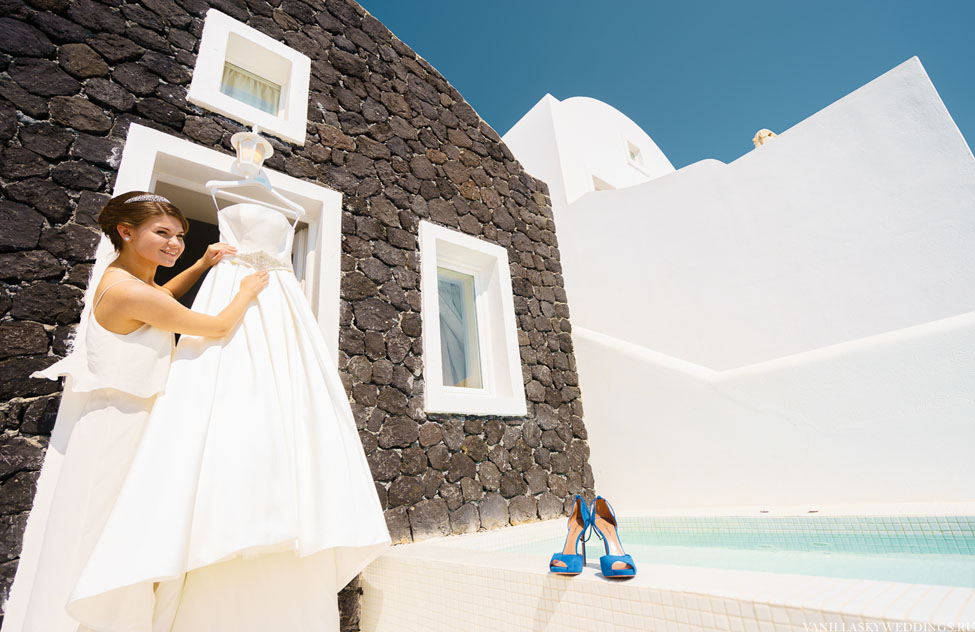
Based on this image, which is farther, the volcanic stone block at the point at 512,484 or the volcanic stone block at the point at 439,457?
the volcanic stone block at the point at 512,484

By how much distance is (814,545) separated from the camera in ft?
9.01

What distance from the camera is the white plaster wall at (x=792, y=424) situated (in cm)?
307

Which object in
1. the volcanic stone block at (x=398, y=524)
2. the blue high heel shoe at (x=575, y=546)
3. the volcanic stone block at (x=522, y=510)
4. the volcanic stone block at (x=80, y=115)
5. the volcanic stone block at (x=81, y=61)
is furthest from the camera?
the volcanic stone block at (x=522, y=510)

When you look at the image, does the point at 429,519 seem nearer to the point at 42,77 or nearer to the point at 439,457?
the point at 439,457

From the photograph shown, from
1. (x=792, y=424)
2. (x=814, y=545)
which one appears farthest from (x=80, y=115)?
(x=792, y=424)

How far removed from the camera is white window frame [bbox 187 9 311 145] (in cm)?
305

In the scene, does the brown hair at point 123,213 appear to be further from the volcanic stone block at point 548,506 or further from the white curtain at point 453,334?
the volcanic stone block at point 548,506

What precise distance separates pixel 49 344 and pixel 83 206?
78 centimetres

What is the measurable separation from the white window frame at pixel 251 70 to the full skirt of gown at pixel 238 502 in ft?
6.49

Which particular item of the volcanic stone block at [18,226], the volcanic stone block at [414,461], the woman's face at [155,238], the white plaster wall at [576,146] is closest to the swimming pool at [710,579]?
the volcanic stone block at [414,461]

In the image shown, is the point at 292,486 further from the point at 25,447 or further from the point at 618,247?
the point at 618,247

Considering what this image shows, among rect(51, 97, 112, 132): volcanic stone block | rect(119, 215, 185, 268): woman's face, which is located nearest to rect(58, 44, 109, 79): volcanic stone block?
rect(51, 97, 112, 132): volcanic stone block

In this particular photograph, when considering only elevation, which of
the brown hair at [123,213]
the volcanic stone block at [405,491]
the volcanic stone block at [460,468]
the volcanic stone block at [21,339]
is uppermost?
the brown hair at [123,213]

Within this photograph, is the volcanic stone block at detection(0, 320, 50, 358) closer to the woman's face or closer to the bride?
the woman's face
